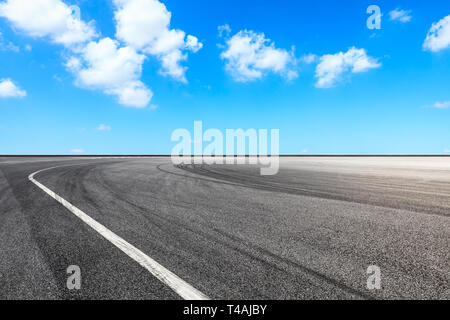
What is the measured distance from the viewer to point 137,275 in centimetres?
281

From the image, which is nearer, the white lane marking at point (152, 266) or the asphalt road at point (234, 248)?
the white lane marking at point (152, 266)

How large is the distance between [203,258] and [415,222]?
13.7 ft

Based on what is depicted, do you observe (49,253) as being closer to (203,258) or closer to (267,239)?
(203,258)

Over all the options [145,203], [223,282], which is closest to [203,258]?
[223,282]

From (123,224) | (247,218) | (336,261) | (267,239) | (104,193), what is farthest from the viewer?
(104,193)

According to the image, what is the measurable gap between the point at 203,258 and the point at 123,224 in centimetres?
218

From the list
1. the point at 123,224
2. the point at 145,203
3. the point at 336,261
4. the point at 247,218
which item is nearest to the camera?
the point at 336,261

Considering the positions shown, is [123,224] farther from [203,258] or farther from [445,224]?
[445,224]

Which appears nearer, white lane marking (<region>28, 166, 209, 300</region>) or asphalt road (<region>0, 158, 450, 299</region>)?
white lane marking (<region>28, 166, 209, 300</region>)

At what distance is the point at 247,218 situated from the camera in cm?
528

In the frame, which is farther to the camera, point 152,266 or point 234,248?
point 234,248
